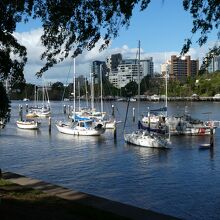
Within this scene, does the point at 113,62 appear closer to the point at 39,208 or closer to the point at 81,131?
the point at 81,131

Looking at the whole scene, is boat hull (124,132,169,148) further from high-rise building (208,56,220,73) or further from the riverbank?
high-rise building (208,56,220,73)

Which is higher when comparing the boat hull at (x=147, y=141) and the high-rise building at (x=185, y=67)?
the high-rise building at (x=185, y=67)

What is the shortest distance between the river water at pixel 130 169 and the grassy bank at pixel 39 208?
774cm

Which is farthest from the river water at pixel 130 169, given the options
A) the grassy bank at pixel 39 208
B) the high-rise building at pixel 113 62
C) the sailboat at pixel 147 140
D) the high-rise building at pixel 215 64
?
the high-rise building at pixel 113 62

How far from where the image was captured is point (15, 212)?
15750 mm

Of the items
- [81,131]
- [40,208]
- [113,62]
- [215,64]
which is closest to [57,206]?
[40,208]

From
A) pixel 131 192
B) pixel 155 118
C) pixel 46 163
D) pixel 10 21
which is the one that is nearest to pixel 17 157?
pixel 46 163

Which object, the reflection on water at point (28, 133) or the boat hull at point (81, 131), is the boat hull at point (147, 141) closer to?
the boat hull at point (81, 131)

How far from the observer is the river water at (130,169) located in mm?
27766

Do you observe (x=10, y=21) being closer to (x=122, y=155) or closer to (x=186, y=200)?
(x=186, y=200)

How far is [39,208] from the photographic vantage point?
56.3ft

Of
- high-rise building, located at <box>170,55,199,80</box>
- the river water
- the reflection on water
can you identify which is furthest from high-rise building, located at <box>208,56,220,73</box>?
the reflection on water

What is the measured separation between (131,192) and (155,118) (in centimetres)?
6394

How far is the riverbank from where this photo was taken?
15984 mm
